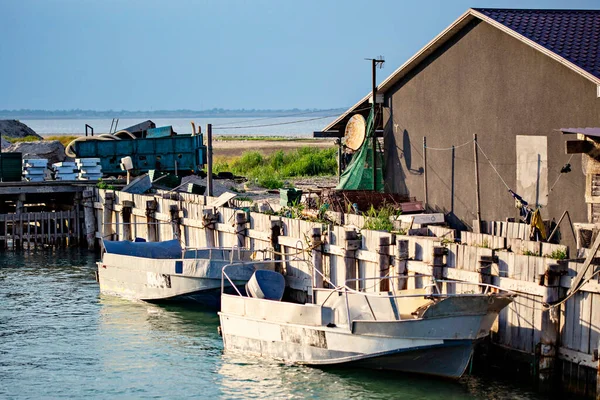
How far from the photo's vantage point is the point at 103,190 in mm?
40219

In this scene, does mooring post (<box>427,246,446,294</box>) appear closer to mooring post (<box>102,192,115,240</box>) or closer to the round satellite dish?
the round satellite dish

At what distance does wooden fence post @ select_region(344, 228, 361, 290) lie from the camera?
80.4 feet

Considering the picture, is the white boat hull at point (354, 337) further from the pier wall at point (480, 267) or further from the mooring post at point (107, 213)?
the mooring post at point (107, 213)

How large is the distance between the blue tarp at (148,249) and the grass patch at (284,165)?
866 inches

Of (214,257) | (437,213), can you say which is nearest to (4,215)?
(214,257)

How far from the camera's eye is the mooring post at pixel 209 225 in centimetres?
3095

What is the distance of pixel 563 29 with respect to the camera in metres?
27.6

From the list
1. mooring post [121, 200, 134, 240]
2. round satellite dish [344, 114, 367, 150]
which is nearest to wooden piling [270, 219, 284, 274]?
round satellite dish [344, 114, 367, 150]

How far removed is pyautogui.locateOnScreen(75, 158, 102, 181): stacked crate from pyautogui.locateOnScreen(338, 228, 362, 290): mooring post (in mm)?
22787

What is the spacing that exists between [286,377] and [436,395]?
3288mm

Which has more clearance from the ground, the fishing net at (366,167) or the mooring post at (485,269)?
the fishing net at (366,167)

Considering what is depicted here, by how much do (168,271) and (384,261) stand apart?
7.77 m

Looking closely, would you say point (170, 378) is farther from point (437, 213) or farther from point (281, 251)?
point (437, 213)

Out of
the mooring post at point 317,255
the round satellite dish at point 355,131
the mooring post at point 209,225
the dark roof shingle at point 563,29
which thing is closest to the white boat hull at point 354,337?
Answer: the mooring post at point 317,255
